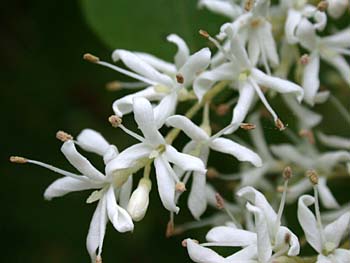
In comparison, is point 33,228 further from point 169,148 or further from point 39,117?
point 169,148

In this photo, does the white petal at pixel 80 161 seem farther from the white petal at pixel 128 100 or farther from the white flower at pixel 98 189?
the white petal at pixel 128 100

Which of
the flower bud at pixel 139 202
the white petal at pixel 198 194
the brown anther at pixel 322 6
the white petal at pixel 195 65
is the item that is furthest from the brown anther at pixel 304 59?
the flower bud at pixel 139 202

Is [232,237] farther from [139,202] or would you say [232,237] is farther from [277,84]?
[277,84]

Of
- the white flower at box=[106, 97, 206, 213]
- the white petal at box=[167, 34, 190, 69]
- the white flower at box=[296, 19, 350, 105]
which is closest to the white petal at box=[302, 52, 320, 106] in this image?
the white flower at box=[296, 19, 350, 105]

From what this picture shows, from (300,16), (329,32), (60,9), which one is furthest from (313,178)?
(60,9)

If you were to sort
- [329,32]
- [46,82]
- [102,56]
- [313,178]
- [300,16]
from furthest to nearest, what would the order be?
[46,82], [102,56], [329,32], [300,16], [313,178]

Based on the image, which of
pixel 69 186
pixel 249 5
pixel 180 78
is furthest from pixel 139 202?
pixel 249 5
